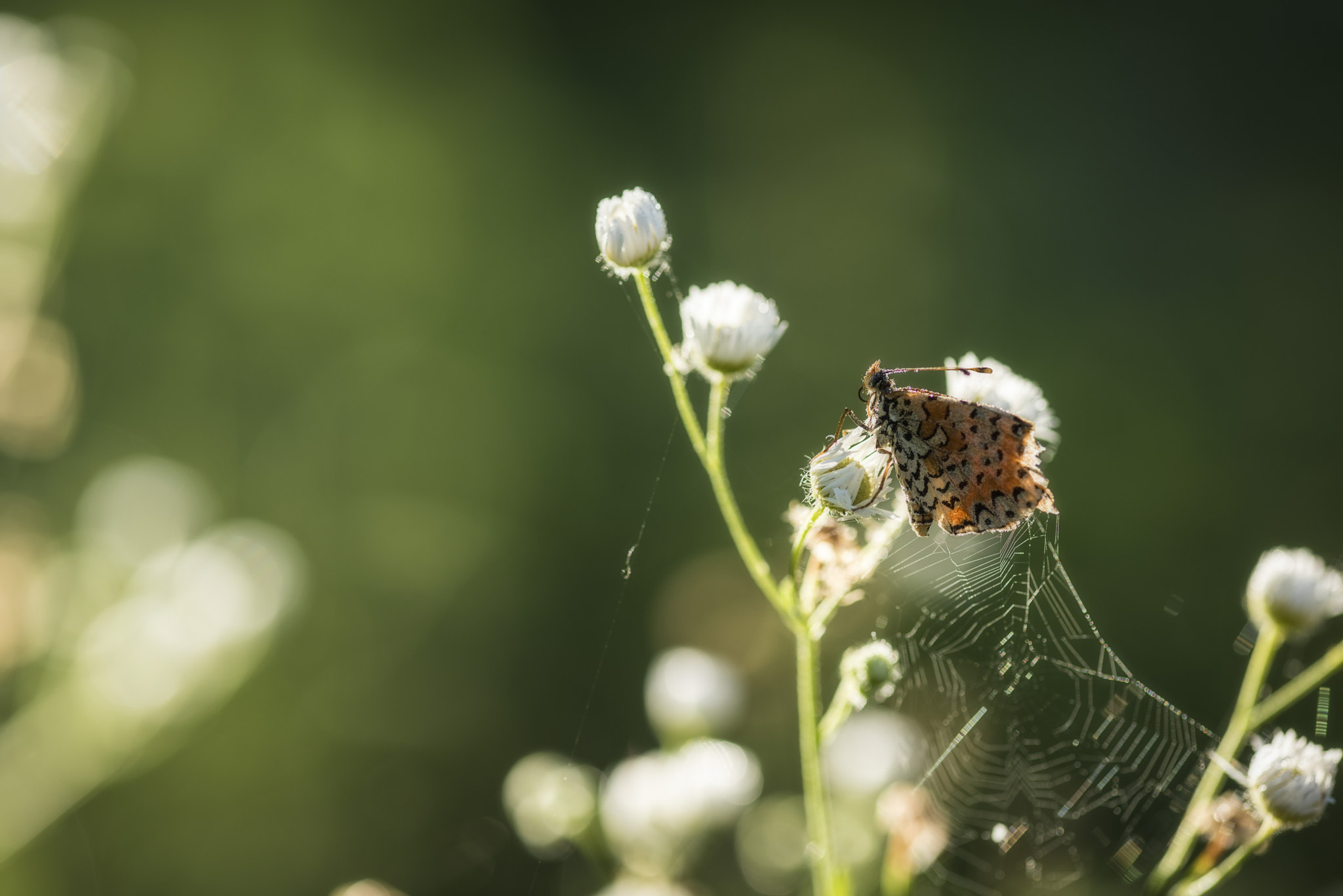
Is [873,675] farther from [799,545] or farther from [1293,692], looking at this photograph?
[1293,692]

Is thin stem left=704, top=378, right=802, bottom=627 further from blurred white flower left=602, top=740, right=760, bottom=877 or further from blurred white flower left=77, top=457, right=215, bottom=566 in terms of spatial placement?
blurred white flower left=77, top=457, right=215, bottom=566

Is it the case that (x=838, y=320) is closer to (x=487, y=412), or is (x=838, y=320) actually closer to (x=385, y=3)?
(x=487, y=412)

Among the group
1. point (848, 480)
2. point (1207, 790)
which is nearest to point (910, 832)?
point (1207, 790)

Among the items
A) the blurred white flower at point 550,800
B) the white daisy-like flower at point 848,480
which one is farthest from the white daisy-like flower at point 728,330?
the blurred white flower at point 550,800

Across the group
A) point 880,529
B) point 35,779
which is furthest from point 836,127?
point 35,779

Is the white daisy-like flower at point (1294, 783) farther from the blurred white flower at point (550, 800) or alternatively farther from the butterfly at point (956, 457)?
→ the blurred white flower at point (550, 800)
